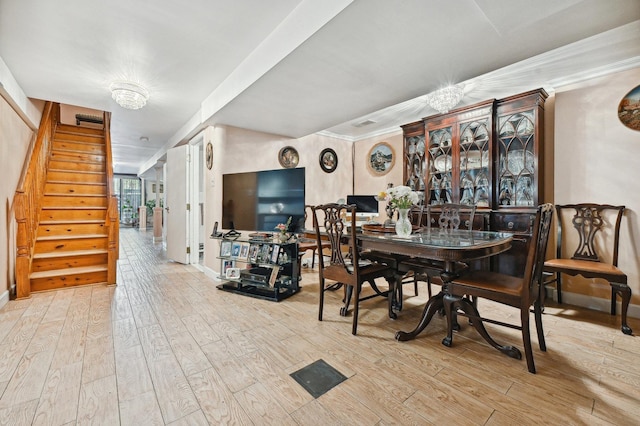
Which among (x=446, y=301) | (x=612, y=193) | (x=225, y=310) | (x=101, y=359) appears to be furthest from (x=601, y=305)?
(x=101, y=359)

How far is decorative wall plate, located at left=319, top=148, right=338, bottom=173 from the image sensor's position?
4910mm

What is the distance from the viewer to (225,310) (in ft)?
8.50

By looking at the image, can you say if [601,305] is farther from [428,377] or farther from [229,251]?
[229,251]

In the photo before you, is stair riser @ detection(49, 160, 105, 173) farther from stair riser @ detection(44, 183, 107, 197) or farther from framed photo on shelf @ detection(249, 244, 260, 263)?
framed photo on shelf @ detection(249, 244, 260, 263)

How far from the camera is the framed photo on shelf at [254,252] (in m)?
3.06

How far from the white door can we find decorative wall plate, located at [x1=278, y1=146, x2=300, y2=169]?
1683 mm

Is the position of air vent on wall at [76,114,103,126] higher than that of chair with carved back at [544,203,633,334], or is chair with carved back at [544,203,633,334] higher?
air vent on wall at [76,114,103,126]

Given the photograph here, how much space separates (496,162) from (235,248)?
327 centimetres

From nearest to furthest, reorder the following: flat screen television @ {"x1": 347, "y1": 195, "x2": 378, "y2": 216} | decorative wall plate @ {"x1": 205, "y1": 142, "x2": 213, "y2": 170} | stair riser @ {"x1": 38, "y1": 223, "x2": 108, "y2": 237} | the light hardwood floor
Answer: the light hardwood floor < stair riser @ {"x1": 38, "y1": 223, "x2": 108, "y2": 237} < decorative wall plate @ {"x1": 205, "y1": 142, "x2": 213, "y2": 170} < flat screen television @ {"x1": 347, "y1": 195, "x2": 378, "y2": 216}

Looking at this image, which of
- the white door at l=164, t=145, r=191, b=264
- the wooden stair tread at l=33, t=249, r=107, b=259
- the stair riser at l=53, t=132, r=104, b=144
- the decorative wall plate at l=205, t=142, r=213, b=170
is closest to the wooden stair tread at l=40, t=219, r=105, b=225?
the wooden stair tread at l=33, t=249, r=107, b=259

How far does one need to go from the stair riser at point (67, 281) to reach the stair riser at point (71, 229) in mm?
742

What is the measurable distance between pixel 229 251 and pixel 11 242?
2385 millimetres

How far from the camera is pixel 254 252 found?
10.1 ft

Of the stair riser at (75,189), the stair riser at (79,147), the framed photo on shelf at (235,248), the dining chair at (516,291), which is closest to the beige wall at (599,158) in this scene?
the dining chair at (516,291)
